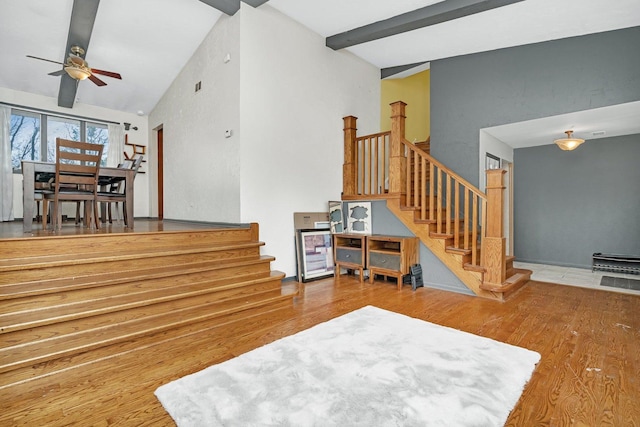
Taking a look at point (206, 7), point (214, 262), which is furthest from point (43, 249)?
point (206, 7)

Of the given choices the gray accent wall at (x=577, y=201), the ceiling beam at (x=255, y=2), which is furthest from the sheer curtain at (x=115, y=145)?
the gray accent wall at (x=577, y=201)

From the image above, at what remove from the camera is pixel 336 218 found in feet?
16.5

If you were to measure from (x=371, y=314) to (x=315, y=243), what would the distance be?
6.13 ft

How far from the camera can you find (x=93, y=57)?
202 inches

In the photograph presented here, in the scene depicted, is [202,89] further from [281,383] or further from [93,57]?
[281,383]

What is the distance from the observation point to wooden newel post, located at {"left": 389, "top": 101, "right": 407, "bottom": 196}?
4.59 metres

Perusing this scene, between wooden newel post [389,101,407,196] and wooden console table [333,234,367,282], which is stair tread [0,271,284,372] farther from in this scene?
wooden newel post [389,101,407,196]

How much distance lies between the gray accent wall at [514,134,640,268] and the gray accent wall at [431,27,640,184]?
7.35 feet

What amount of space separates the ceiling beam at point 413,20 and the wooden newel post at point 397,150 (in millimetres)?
1015

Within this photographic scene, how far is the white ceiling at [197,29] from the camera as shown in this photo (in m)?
3.86

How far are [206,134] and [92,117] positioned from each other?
3.68 m

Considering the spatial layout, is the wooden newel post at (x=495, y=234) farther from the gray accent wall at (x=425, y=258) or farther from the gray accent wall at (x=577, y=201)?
the gray accent wall at (x=577, y=201)

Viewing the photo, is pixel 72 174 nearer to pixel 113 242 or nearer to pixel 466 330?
pixel 113 242

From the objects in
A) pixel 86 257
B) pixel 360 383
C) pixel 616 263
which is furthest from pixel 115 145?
pixel 616 263
